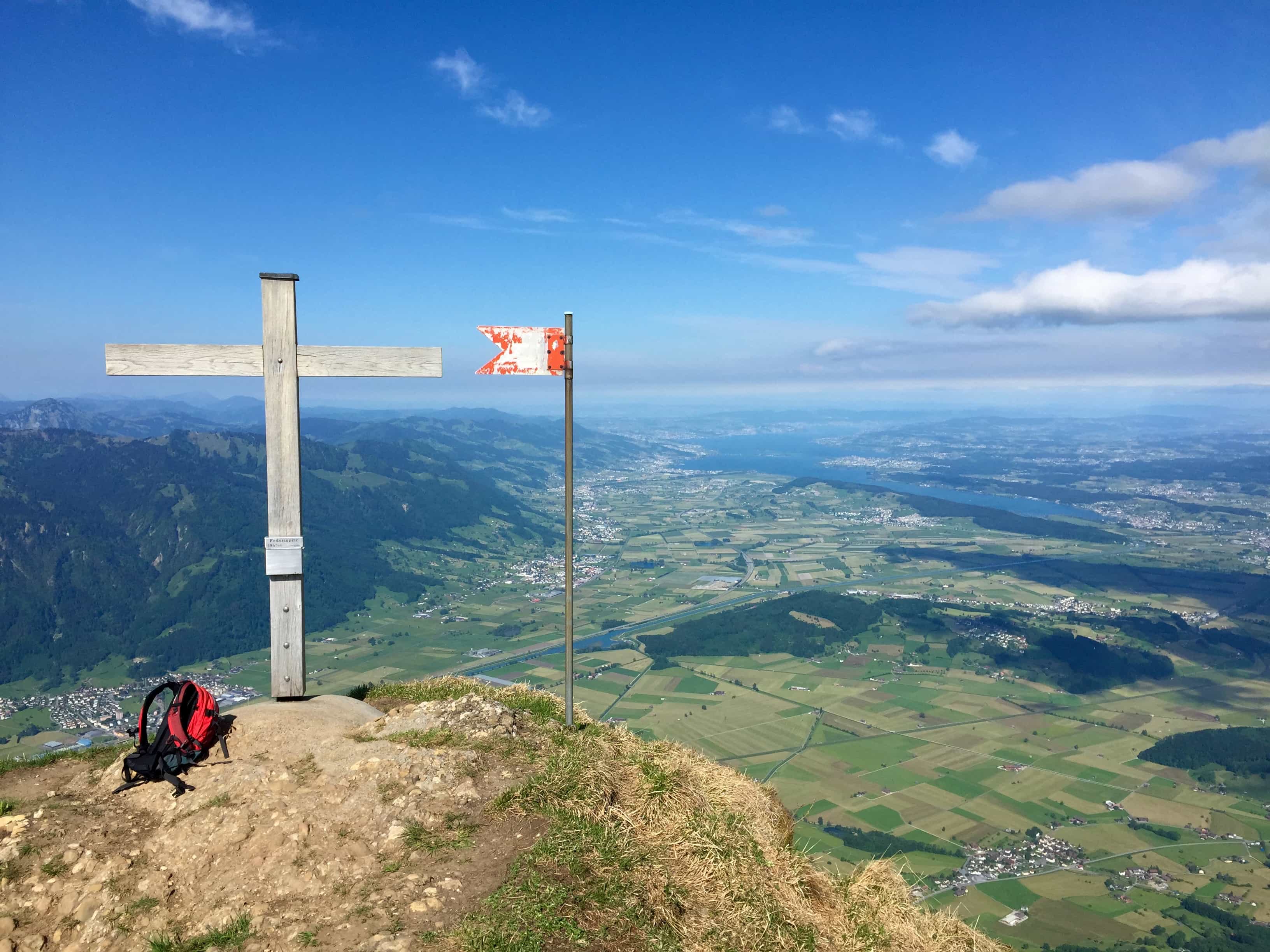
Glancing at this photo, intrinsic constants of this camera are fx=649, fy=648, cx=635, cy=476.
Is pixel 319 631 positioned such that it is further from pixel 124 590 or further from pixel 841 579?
pixel 841 579

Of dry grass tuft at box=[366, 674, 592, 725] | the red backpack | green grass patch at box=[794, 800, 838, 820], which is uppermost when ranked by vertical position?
the red backpack

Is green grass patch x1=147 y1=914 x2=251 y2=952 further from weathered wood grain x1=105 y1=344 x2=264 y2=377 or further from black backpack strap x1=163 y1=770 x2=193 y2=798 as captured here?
weathered wood grain x1=105 y1=344 x2=264 y2=377

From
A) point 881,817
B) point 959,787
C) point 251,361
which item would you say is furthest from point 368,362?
point 959,787

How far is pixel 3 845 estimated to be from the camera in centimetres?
512

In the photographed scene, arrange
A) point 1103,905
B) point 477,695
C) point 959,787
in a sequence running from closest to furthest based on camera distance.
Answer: point 477,695 < point 1103,905 < point 959,787

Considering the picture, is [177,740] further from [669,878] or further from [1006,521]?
[1006,521]

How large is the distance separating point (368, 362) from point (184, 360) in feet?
6.84

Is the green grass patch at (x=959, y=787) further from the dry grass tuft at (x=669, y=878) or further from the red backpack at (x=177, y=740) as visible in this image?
the red backpack at (x=177, y=740)

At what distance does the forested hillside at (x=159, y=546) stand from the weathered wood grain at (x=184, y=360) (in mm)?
78374

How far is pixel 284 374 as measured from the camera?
8.10 meters

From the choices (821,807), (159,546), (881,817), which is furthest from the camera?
(159,546)

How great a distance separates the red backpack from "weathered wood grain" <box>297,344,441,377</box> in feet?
12.6

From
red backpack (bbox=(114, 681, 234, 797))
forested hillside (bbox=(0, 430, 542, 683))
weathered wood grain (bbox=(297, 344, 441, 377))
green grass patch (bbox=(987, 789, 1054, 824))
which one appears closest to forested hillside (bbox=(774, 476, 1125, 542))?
forested hillside (bbox=(0, 430, 542, 683))

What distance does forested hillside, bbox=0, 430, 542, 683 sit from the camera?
3300 inches
